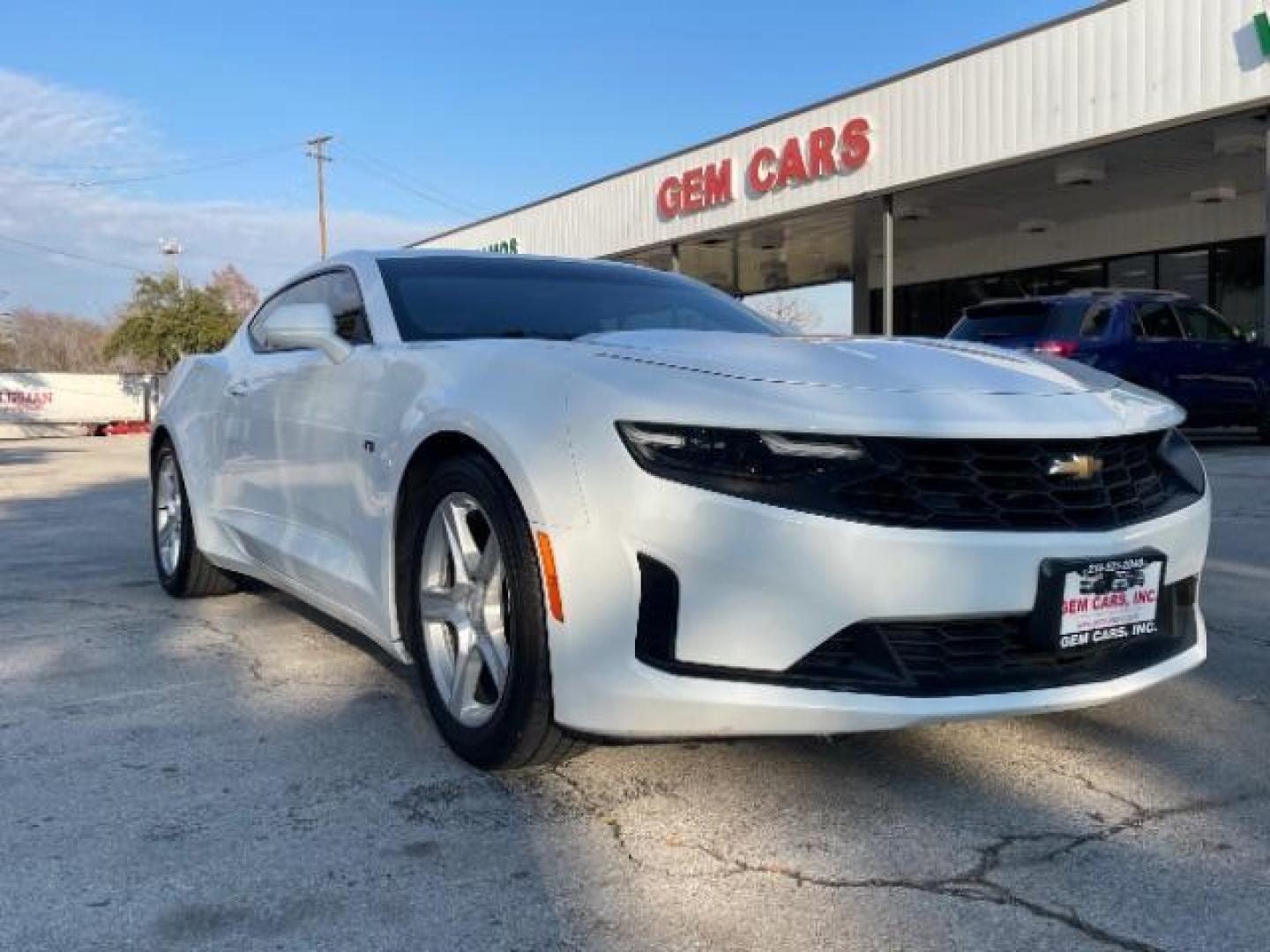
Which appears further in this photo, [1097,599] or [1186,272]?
[1186,272]

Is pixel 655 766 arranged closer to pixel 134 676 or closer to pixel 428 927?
pixel 428 927

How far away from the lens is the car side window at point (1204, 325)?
11688 millimetres

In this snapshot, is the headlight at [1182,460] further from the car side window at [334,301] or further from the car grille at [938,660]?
the car side window at [334,301]

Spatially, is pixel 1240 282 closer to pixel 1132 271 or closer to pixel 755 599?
pixel 1132 271

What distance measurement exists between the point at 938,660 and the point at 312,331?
2140mm

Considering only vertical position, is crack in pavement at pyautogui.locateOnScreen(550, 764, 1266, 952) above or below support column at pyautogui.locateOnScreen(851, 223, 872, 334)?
below

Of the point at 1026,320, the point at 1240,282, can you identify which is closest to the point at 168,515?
the point at 1026,320

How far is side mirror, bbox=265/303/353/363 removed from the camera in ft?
11.6

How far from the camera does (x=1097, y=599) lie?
8.37 feet

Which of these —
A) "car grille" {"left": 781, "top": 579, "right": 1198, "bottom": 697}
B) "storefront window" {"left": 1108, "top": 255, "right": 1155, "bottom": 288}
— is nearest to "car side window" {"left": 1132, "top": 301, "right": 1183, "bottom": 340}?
"storefront window" {"left": 1108, "top": 255, "right": 1155, "bottom": 288}

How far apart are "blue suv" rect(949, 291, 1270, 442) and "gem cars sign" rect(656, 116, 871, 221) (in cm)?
592

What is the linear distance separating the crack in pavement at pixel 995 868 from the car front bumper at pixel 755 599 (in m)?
0.25

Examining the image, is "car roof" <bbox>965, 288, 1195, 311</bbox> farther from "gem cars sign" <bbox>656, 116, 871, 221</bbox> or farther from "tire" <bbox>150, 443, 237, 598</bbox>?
"tire" <bbox>150, 443, 237, 598</bbox>

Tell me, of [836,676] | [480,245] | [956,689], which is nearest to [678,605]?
[836,676]
